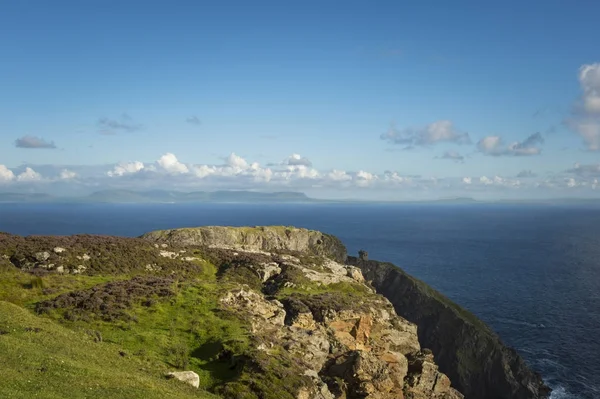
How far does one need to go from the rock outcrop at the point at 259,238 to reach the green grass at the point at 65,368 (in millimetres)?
53877

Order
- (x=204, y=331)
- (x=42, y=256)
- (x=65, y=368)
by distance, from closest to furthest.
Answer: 1. (x=65, y=368)
2. (x=204, y=331)
3. (x=42, y=256)

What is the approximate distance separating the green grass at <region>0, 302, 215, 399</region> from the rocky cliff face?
212 feet

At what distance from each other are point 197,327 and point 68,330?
11.2 meters

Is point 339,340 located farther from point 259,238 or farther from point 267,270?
point 259,238

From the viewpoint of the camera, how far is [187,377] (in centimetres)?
2947

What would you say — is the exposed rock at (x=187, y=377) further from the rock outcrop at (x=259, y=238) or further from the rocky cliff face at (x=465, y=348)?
the rocky cliff face at (x=465, y=348)

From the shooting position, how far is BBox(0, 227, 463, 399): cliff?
88.1ft

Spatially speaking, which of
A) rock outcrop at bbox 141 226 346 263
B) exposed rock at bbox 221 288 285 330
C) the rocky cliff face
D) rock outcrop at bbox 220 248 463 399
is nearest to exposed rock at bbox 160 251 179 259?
rock outcrop at bbox 220 248 463 399

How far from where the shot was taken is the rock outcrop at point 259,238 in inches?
3780

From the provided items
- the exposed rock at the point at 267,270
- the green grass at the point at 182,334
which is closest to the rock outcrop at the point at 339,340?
the green grass at the point at 182,334

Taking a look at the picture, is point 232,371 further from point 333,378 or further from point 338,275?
point 338,275

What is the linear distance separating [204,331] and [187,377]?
31.5 feet

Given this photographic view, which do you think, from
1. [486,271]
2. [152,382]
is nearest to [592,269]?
[486,271]

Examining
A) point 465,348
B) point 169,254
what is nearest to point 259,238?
point 169,254
